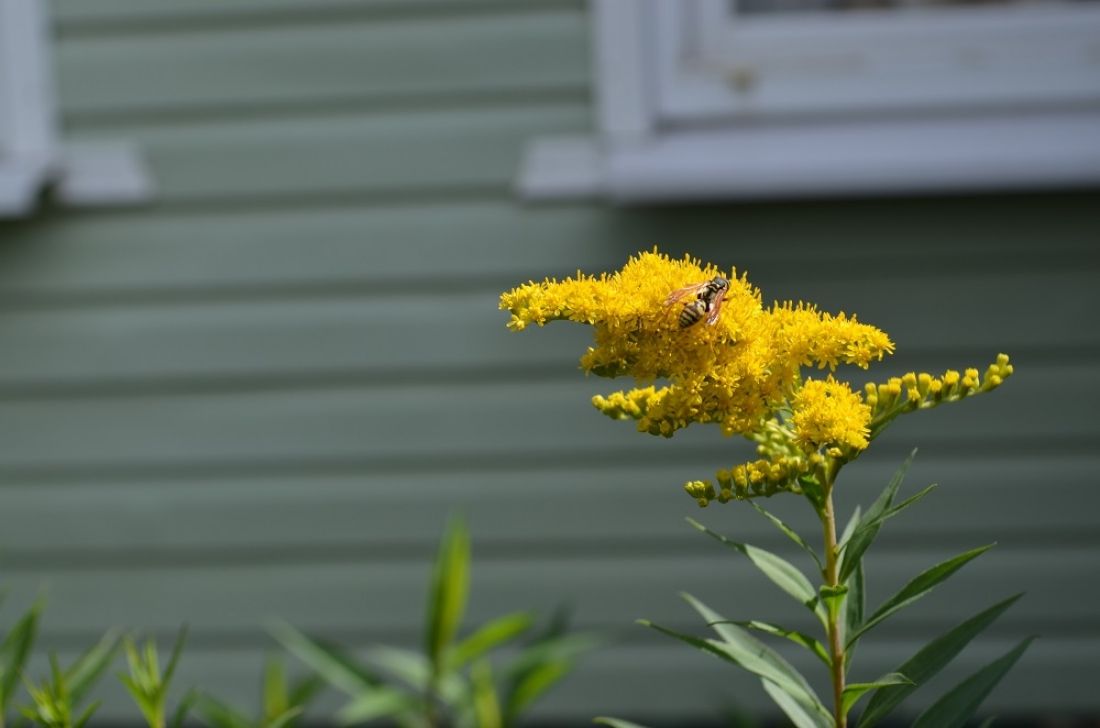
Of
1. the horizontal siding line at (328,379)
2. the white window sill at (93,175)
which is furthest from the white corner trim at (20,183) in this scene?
the horizontal siding line at (328,379)

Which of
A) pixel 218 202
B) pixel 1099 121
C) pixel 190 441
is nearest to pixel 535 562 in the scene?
pixel 190 441

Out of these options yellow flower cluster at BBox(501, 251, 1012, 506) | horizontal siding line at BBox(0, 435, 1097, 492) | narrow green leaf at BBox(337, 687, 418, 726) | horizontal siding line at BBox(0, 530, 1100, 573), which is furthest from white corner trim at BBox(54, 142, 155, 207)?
yellow flower cluster at BBox(501, 251, 1012, 506)

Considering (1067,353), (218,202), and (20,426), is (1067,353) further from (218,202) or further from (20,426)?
(20,426)

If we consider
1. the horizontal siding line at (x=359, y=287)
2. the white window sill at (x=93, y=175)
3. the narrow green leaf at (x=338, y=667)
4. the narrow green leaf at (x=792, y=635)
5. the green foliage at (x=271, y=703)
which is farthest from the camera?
the white window sill at (x=93, y=175)

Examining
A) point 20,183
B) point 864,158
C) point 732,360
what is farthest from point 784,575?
point 20,183

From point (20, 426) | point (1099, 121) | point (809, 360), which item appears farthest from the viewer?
point (20, 426)

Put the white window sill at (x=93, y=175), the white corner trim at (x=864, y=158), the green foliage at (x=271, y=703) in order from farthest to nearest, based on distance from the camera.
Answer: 1. the white window sill at (x=93, y=175)
2. the white corner trim at (x=864, y=158)
3. the green foliage at (x=271, y=703)

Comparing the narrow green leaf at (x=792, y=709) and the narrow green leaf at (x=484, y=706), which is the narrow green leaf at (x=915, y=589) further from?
the narrow green leaf at (x=484, y=706)
